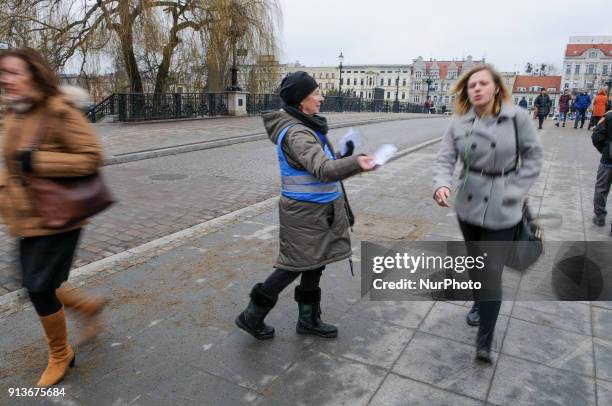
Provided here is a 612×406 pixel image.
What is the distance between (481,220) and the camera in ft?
9.77

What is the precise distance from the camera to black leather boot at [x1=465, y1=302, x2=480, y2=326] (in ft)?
11.6

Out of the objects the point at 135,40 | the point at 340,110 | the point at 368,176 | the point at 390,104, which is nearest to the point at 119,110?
the point at 135,40

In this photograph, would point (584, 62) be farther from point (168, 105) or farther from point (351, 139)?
point (351, 139)

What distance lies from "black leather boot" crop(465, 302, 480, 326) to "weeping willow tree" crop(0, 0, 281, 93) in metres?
19.1

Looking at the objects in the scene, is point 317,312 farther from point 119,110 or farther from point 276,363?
point 119,110

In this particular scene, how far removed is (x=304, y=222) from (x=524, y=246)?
1.38 m

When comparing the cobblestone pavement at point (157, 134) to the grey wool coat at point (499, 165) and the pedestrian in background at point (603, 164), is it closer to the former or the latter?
the pedestrian in background at point (603, 164)

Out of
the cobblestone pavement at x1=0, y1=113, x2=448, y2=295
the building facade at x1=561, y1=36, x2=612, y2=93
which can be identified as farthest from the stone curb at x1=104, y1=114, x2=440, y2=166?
the building facade at x1=561, y1=36, x2=612, y2=93

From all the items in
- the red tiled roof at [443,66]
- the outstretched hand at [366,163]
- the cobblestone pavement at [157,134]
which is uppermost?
the red tiled roof at [443,66]

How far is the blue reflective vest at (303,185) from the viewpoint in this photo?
2879mm

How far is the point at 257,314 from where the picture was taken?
127 inches

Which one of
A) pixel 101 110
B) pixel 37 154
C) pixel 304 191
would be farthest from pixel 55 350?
pixel 101 110

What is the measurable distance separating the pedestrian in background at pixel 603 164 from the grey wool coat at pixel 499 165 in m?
3.90

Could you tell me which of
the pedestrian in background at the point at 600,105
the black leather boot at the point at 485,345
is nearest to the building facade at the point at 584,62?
the pedestrian in background at the point at 600,105
